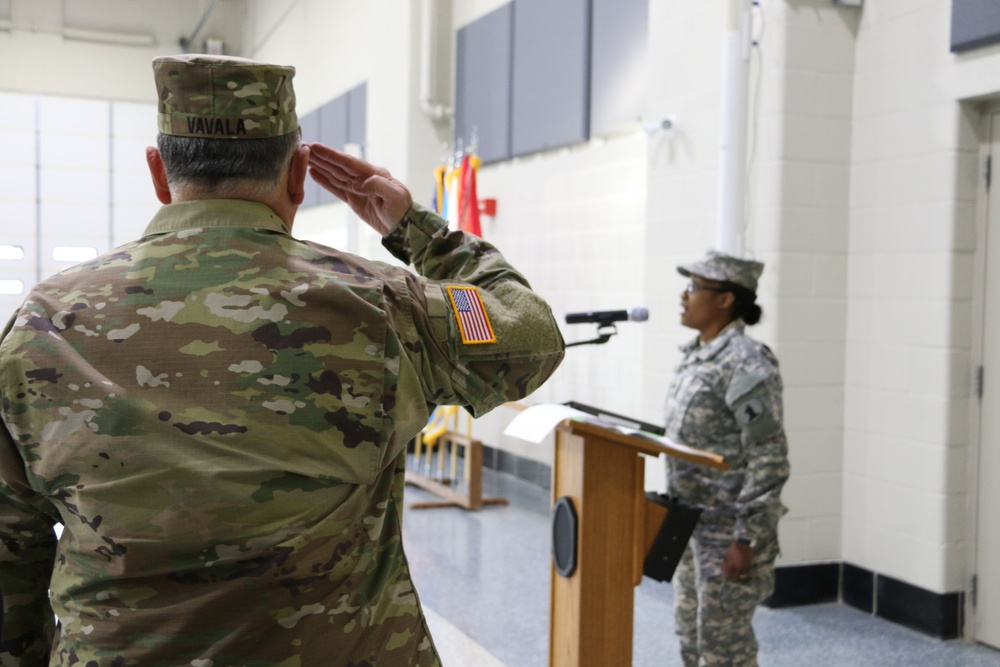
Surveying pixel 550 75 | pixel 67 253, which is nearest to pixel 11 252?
pixel 67 253

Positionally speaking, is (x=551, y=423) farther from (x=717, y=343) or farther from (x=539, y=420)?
(x=717, y=343)

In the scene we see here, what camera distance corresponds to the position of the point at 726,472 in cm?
271

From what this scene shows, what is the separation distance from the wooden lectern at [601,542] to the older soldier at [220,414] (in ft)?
3.25

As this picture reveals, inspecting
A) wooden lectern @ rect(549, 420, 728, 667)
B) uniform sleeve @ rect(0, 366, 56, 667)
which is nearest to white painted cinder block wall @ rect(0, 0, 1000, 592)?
wooden lectern @ rect(549, 420, 728, 667)

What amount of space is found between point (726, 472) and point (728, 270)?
605mm

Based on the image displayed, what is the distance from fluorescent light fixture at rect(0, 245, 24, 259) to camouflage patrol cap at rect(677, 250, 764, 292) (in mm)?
5350

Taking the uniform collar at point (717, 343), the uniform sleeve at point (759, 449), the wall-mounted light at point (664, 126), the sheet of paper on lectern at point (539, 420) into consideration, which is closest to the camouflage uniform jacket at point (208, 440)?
the sheet of paper on lectern at point (539, 420)

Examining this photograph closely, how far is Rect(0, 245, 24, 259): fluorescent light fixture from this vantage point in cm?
662

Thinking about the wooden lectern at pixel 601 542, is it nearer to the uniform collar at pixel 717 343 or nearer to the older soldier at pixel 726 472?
the older soldier at pixel 726 472

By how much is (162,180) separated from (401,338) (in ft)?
1.15

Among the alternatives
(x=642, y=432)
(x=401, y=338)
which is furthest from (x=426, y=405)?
(x=642, y=432)

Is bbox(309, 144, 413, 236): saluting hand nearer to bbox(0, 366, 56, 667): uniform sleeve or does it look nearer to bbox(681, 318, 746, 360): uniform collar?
bbox(0, 366, 56, 667): uniform sleeve

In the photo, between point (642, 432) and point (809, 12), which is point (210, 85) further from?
point (809, 12)

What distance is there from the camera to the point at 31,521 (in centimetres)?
114
